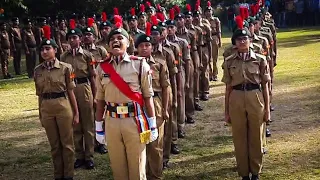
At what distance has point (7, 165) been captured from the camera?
26.8 feet

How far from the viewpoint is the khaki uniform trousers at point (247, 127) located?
625cm

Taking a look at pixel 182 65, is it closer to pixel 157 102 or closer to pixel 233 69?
pixel 157 102

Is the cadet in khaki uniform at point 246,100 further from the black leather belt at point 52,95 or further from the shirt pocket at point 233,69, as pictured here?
the black leather belt at point 52,95

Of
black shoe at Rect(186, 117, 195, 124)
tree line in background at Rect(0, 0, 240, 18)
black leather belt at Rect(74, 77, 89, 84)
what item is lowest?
black shoe at Rect(186, 117, 195, 124)

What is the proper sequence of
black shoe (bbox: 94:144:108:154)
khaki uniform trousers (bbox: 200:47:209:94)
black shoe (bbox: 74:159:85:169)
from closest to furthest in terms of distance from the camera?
black shoe (bbox: 74:159:85:169)
black shoe (bbox: 94:144:108:154)
khaki uniform trousers (bbox: 200:47:209:94)

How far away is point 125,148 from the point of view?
5145mm

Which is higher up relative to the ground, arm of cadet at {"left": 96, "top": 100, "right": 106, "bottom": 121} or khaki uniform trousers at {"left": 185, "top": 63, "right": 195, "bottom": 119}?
arm of cadet at {"left": 96, "top": 100, "right": 106, "bottom": 121}

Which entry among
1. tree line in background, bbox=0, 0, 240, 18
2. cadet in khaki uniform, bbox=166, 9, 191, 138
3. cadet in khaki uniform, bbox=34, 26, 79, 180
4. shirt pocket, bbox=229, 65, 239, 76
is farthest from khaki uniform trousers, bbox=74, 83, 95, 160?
tree line in background, bbox=0, 0, 240, 18

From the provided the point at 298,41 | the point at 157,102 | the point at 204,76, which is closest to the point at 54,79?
the point at 157,102

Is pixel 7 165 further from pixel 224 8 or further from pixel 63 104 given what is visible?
pixel 224 8

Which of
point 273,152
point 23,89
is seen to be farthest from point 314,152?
point 23,89

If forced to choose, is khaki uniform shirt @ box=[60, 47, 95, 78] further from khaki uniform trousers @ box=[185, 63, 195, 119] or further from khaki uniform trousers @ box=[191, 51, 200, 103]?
khaki uniform trousers @ box=[191, 51, 200, 103]

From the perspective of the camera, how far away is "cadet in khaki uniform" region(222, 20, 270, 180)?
20.5ft

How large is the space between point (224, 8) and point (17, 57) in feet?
71.0
